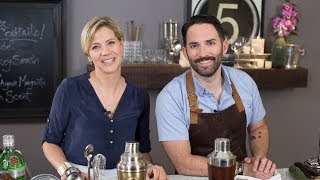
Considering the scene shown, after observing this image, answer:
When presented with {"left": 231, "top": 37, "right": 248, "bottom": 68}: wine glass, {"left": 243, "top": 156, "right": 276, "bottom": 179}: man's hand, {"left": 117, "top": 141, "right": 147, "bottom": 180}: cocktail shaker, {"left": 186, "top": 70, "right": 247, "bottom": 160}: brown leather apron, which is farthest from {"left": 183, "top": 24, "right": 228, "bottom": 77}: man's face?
{"left": 231, "top": 37, "right": 248, "bottom": 68}: wine glass

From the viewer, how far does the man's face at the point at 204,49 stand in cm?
223

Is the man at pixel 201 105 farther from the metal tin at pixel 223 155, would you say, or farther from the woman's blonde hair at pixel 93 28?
the metal tin at pixel 223 155

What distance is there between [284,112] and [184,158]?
2117 millimetres

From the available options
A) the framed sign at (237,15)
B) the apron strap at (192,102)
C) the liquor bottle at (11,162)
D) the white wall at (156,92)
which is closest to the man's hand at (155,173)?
the liquor bottle at (11,162)

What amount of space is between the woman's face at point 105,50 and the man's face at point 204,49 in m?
0.43

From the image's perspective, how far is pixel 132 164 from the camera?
1.29 m

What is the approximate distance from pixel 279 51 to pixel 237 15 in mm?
464

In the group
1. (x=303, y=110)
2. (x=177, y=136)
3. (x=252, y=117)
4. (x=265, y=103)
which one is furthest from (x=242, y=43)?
(x=177, y=136)

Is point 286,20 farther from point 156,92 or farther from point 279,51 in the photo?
point 156,92

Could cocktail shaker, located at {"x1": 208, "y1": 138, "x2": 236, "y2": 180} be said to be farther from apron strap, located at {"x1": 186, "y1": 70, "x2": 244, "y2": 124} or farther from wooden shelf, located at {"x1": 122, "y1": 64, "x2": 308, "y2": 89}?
wooden shelf, located at {"x1": 122, "y1": 64, "x2": 308, "y2": 89}

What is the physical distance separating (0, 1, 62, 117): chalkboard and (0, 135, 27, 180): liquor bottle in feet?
6.30

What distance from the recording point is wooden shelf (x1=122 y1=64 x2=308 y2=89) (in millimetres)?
3342

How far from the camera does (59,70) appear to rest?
3441 millimetres

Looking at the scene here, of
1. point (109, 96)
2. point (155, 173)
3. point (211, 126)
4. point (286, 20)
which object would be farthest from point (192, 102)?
point (286, 20)
